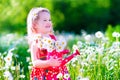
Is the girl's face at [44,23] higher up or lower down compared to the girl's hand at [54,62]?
higher up

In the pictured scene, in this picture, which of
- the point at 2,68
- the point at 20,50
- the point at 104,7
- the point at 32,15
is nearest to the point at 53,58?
the point at 32,15

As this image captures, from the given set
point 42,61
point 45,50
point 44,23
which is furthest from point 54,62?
point 44,23

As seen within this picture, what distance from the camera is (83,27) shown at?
25.0 meters

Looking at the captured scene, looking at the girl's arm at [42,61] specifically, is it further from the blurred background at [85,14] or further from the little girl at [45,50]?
the blurred background at [85,14]

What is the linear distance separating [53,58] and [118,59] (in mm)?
1420

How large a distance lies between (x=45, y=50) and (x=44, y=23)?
28 cm

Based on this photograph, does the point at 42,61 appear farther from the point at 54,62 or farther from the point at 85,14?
the point at 85,14

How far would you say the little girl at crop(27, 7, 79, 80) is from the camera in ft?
17.6

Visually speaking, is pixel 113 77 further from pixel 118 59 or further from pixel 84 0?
pixel 84 0

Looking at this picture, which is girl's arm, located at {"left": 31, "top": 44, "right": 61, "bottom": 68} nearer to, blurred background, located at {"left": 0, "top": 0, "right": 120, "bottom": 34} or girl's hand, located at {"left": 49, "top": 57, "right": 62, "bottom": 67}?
girl's hand, located at {"left": 49, "top": 57, "right": 62, "bottom": 67}

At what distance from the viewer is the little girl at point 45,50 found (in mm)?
5352

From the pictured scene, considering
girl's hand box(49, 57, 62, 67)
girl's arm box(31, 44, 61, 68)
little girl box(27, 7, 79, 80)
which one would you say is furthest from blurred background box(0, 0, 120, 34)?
girl's hand box(49, 57, 62, 67)

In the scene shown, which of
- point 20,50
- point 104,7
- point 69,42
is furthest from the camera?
point 104,7

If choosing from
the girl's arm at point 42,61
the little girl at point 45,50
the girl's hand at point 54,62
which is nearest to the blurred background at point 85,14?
the little girl at point 45,50
